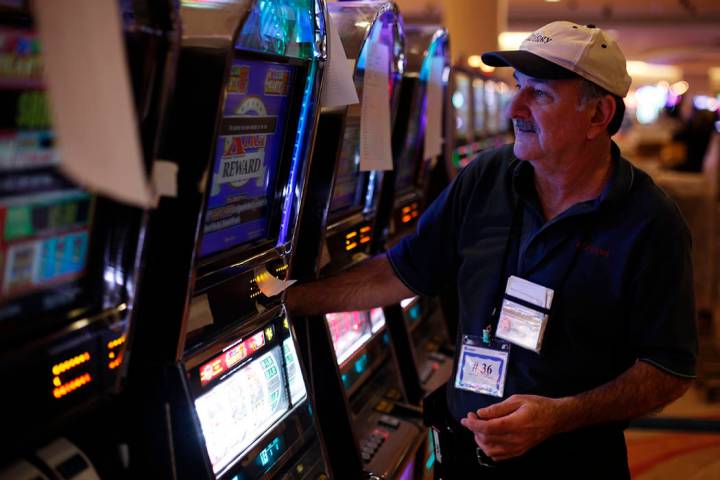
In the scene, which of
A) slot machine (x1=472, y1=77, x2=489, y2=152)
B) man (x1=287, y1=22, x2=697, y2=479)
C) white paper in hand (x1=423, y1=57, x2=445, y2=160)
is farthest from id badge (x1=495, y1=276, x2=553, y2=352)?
slot machine (x1=472, y1=77, x2=489, y2=152)

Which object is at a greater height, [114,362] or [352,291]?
[114,362]

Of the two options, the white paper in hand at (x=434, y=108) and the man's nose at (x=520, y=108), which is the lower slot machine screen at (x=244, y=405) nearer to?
the man's nose at (x=520, y=108)

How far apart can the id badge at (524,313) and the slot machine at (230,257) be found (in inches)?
23.5

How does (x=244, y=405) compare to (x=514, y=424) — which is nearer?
(x=244, y=405)

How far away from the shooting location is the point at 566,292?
190 cm

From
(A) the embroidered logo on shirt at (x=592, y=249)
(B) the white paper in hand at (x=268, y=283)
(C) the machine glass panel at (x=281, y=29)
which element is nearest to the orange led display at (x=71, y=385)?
(B) the white paper in hand at (x=268, y=283)

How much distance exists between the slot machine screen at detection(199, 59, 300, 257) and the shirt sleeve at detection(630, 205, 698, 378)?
3.30ft

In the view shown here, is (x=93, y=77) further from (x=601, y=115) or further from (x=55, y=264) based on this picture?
(x=601, y=115)

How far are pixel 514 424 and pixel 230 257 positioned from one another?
0.83 meters

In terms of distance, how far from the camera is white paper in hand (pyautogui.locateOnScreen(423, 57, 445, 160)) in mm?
3107

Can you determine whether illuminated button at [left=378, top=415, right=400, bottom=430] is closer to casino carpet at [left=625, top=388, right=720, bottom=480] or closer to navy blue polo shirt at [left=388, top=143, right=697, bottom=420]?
navy blue polo shirt at [left=388, top=143, right=697, bottom=420]

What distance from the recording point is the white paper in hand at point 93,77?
2.95 ft

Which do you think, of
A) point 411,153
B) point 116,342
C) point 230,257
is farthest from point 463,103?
point 116,342

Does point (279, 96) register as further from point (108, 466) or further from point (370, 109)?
point (108, 466)
